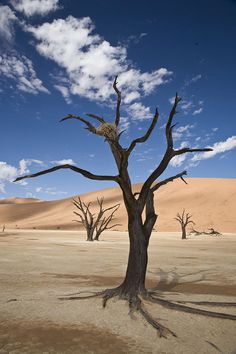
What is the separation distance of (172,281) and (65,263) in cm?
432

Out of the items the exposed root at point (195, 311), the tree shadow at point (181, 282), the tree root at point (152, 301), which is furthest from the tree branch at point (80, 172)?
the tree shadow at point (181, 282)

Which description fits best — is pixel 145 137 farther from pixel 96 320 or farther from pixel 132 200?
pixel 96 320

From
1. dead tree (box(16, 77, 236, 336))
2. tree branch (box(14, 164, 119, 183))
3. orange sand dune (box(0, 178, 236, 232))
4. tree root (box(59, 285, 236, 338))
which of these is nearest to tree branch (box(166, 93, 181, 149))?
dead tree (box(16, 77, 236, 336))

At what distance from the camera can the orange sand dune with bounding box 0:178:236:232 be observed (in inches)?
2057

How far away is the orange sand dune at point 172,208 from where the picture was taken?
5225 centimetres

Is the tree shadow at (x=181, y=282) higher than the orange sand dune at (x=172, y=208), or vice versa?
the orange sand dune at (x=172, y=208)

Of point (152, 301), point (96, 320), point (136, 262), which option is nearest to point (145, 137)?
point (136, 262)

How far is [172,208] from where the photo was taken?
63062 millimetres

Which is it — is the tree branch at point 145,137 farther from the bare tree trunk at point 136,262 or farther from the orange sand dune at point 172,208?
the orange sand dune at point 172,208

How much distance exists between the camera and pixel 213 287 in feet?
25.2

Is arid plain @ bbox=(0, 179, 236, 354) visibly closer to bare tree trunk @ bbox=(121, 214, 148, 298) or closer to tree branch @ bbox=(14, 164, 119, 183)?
bare tree trunk @ bbox=(121, 214, 148, 298)

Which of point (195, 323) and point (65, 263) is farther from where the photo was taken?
point (65, 263)

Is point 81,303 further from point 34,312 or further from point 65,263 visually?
point 65,263

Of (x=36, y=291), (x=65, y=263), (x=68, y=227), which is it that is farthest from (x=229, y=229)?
(x=36, y=291)
